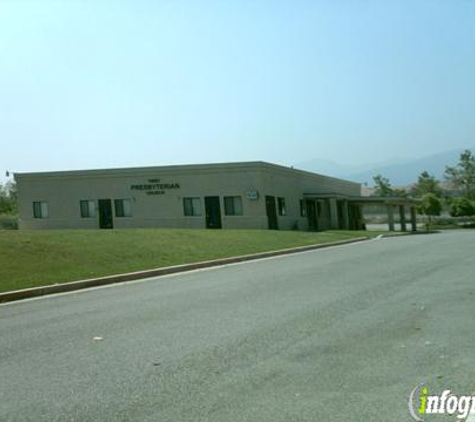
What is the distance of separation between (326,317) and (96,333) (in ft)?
10.7

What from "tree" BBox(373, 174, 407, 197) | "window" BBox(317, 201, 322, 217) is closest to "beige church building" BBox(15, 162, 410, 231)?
"window" BBox(317, 201, 322, 217)

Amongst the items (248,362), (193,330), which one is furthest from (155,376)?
(193,330)

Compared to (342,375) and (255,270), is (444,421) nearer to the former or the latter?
(342,375)

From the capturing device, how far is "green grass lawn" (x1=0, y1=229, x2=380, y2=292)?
1856 centimetres

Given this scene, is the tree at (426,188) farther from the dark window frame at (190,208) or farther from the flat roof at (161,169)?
the dark window frame at (190,208)

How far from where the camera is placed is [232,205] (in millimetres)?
47094

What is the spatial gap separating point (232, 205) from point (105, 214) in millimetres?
8904

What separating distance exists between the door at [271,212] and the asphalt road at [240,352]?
32.9 metres

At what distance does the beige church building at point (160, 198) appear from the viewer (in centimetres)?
4678

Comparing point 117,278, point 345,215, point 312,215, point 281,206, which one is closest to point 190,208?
point 281,206

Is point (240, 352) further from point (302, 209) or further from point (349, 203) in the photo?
point (349, 203)

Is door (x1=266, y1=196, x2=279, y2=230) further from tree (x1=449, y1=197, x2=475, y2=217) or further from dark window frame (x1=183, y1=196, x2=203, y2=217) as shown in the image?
tree (x1=449, y1=197, x2=475, y2=217)

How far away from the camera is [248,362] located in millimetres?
7414

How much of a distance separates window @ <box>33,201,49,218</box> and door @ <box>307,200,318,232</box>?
2037 centimetres
